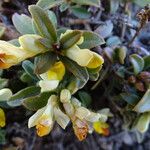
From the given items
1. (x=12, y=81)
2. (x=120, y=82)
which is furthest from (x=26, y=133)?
(x=120, y=82)

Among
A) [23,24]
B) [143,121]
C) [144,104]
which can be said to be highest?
[23,24]

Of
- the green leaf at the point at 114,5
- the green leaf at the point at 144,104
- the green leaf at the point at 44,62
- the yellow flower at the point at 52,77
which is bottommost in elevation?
the green leaf at the point at 144,104

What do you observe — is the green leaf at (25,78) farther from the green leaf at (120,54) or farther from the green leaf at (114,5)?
the green leaf at (114,5)

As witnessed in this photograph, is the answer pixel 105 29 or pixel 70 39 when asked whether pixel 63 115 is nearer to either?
pixel 70 39

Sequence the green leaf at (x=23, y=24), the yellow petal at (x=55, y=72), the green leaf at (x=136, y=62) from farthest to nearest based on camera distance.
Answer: the green leaf at (x=136, y=62)
the green leaf at (x=23, y=24)
the yellow petal at (x=55, y=72)

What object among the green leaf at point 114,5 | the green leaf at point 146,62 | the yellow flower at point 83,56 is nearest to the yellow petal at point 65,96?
the yellow flower at point 83,56

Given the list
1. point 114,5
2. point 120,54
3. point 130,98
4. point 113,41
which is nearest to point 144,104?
point 130,98
